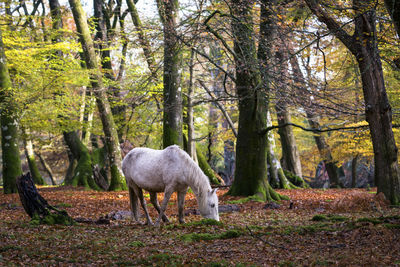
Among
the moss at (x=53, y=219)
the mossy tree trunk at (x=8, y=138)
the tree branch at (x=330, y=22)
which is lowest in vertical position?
the moss at (x=53, y=219)

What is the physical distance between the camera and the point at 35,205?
27.0 feet

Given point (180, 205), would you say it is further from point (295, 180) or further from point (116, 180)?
point (295, 180)

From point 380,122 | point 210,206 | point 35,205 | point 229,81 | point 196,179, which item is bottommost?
point 210,206

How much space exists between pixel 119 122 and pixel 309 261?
19.4 m

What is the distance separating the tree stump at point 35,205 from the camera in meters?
7.98

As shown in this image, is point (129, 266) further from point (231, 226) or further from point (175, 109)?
point (175, 109)

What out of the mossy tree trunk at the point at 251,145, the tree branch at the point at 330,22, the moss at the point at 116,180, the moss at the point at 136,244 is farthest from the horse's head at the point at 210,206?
the moss at the point at 116,180

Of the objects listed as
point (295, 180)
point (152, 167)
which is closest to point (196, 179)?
point (152, 167)

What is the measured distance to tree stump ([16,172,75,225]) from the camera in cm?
798

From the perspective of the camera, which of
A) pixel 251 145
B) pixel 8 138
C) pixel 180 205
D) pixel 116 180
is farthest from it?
pixel 116 180

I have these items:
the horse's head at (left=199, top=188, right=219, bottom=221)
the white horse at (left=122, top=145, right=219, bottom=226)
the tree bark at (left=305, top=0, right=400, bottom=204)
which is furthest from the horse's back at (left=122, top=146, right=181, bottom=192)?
the tree bark at (left=305, top=0, right=400, bottom=204)

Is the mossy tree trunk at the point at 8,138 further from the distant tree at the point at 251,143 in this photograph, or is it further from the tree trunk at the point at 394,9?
the tree trunk at the point at 394,9

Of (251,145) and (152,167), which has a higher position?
(251,145)

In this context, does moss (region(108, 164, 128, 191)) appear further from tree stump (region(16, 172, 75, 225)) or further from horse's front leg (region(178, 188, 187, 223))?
horse's front leg (region(178, 188, 187, 223))
